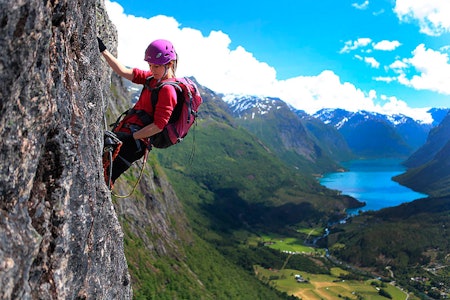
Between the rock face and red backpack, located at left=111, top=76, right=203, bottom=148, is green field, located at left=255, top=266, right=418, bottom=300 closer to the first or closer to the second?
red backpack, located at left=111, top=76, right=203, bottom=148

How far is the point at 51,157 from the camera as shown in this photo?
6.84 m

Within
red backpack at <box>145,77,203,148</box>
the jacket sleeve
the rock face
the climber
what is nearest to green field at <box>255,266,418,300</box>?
the climber

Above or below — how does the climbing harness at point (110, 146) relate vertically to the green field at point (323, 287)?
above

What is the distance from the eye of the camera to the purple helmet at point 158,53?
29.7ft

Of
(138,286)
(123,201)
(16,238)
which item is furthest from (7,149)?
(123,201)

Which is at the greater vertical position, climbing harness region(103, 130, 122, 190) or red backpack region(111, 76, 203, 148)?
red backpack region(111, 76, 203, 148)

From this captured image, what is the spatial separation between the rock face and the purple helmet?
1478 mm

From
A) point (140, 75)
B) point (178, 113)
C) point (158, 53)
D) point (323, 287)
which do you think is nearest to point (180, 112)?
point (178, 113)

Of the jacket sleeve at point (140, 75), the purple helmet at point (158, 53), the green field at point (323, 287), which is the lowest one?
the green field at point (323, 287)

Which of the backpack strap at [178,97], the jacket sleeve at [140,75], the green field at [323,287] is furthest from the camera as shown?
the green field at [323,287]

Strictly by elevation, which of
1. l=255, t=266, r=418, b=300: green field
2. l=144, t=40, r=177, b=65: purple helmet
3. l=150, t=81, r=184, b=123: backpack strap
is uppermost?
l=144, t=40, r=177, b=65: purple helmet

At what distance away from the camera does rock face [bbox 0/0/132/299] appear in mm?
5496

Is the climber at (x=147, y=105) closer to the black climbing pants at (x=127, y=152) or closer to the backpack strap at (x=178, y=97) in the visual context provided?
the black climbing pants at (x=127, y=152)

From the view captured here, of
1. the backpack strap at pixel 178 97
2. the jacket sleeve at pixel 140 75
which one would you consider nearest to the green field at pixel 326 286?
the backpack strap at pixel 178 97
